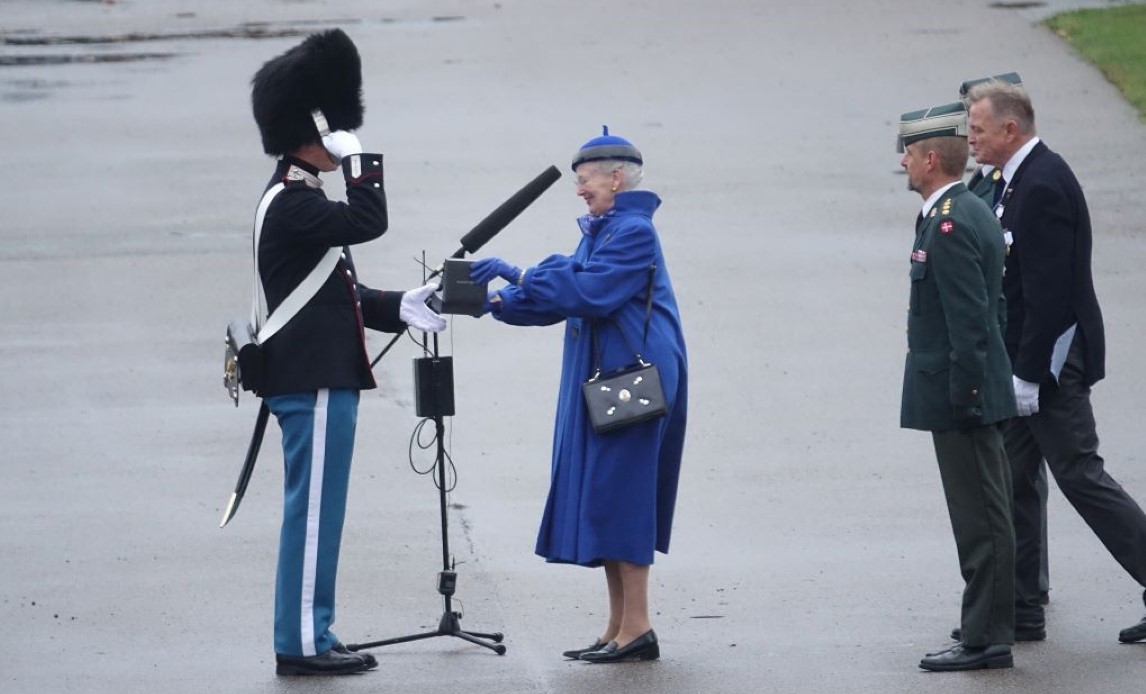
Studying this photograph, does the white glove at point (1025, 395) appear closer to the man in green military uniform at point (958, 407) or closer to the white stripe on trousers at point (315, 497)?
the man in green military uniform at point (958, 407)

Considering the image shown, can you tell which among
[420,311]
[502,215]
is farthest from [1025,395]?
[420,311]

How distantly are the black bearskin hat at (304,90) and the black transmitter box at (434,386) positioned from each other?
881mm

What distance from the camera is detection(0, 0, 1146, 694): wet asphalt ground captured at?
6609mm

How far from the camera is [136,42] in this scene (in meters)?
17.7

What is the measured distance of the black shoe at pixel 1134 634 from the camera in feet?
20.9

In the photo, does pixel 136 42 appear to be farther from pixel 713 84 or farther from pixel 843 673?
pixel 843 673

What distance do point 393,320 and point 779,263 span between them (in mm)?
5359

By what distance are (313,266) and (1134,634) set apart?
313cm

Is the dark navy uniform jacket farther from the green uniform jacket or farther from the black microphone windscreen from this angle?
the green uniform jacket

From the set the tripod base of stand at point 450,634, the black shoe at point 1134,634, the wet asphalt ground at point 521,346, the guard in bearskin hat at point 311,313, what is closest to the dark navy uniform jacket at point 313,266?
the guard in bearskin hat at point 311,313

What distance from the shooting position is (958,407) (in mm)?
6008

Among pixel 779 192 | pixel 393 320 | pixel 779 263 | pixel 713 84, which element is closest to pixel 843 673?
pixel 393 320

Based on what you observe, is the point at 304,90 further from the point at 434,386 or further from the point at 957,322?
the point at 957,322

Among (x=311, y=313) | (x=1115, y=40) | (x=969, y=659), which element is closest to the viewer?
(x=969, y=659)
